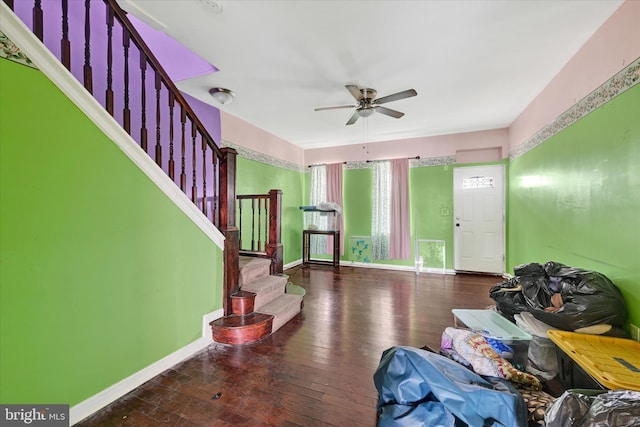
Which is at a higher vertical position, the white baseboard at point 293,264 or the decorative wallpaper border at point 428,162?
the decorative wallpaper border at point 428,162

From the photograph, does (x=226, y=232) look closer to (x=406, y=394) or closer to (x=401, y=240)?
(x=406, y=394)

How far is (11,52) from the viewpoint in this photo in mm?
1209

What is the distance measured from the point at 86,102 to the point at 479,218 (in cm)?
556

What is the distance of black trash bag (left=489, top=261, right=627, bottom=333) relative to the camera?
1.65 metres

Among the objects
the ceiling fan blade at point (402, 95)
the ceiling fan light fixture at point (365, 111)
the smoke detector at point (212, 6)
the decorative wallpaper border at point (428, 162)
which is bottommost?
the decorative wallpaper border at point (428, 162)

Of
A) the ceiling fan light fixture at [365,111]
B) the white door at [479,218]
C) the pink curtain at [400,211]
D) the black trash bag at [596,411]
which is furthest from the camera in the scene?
the pink curtain at [400,211]

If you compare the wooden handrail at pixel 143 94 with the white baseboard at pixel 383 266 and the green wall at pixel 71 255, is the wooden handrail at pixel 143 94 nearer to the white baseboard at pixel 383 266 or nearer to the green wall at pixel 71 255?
the green wall at pixel 71 255

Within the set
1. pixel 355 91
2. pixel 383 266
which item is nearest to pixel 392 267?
pixel 383 266

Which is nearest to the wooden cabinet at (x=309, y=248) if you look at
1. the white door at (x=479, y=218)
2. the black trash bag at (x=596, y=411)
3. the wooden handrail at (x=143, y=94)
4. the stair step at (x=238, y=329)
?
the white door at (x=479, y=218)

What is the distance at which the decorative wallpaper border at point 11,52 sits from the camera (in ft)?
3.87

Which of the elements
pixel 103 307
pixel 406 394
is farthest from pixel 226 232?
pixel 406 394

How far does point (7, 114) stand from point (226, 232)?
5.06ft

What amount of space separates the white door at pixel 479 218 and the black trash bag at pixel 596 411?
4091 millimetres

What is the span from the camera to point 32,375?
1.25 metres
